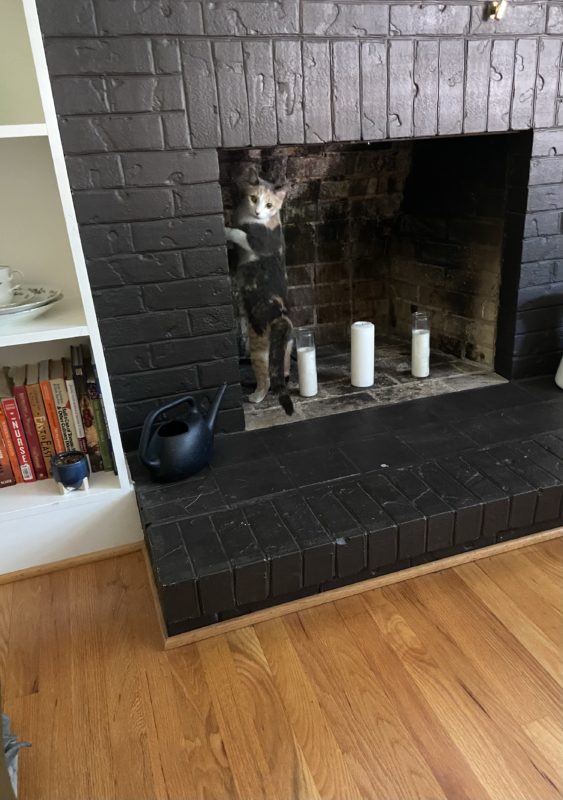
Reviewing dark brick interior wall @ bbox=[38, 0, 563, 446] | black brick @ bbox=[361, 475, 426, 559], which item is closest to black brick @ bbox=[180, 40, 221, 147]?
dark brick interior wall @ bbox=[38, 0, 563, 446]

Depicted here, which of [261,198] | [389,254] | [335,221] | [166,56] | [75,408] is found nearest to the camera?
[166,56]

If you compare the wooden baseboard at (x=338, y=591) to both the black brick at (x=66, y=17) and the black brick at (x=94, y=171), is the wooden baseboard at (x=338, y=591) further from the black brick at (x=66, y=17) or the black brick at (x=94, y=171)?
the black brick at (x=66, y=17)

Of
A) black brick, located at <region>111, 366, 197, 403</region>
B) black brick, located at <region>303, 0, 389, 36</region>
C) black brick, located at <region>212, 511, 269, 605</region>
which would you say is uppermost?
black brick, located at <region>303, 0, 389, 36</region>

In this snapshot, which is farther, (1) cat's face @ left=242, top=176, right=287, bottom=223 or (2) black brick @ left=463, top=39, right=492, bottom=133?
(1) cat's face @ left=242, top=176, right=287, bottom=223

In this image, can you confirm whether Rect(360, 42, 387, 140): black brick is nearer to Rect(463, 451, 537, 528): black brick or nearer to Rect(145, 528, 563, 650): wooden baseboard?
Rect(463, 451, 537, 528): black brick

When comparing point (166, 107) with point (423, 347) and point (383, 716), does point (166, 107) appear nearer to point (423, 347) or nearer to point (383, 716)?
point (423, 347)

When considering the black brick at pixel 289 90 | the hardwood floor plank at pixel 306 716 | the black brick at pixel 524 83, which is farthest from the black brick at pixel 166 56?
the hardwood floor plank at pixel 306 716

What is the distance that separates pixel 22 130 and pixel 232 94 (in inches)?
18.4

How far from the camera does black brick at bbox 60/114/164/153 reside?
127 centimetres

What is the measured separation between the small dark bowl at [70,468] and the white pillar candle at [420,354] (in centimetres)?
107

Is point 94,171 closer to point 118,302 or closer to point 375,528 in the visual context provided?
point 118,302

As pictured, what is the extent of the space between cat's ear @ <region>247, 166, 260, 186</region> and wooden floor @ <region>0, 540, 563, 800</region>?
1122 mm

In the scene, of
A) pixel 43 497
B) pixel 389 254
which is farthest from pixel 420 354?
pixel 43 497

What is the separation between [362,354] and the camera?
1850 millimetres
